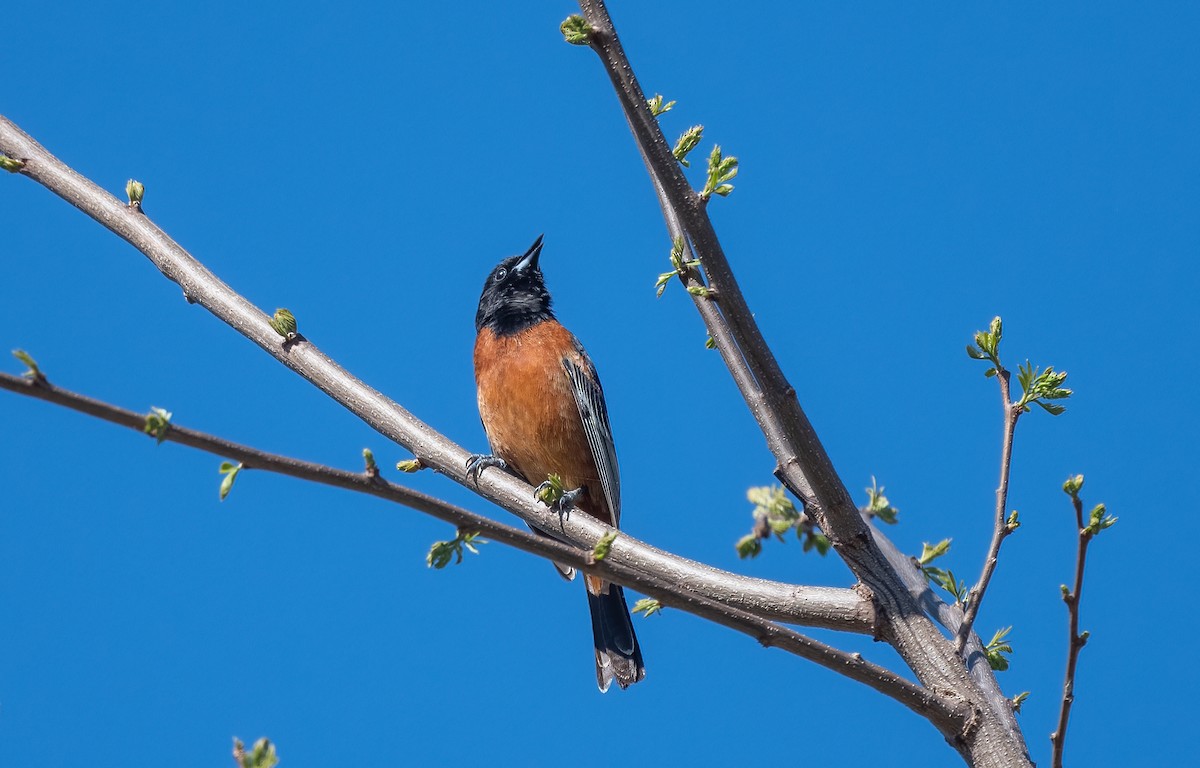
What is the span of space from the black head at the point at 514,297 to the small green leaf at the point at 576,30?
4564mm

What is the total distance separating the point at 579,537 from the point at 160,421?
2.42 metres

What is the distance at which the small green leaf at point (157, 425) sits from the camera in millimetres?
2215

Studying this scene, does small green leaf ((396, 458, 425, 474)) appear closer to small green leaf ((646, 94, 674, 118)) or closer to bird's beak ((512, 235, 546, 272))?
small green leaf ((646, 94, 674, 118))

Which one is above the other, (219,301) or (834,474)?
(219,301)

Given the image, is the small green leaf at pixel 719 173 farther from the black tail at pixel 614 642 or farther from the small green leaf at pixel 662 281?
the black tail at pixel 614 642

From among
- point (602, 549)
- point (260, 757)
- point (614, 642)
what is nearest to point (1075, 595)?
point (602, 549)

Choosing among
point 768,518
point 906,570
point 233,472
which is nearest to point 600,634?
point 768,518

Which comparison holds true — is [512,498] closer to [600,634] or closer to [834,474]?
[834,474]

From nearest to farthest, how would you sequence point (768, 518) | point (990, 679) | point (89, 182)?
1. point (990, 679)
2. point (768, 518)
3. point (89, 182)

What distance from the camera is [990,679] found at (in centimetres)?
342

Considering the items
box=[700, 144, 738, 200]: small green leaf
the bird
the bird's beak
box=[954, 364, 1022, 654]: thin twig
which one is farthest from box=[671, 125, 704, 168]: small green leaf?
the bird's beak

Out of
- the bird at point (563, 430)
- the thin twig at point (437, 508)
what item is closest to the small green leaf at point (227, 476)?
→ the thin twig at point (437, 508)

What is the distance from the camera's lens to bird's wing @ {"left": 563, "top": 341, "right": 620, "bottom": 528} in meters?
6.80

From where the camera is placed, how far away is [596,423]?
22.8ft
